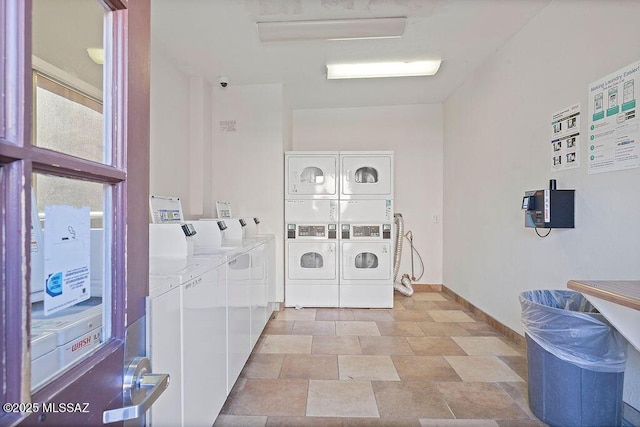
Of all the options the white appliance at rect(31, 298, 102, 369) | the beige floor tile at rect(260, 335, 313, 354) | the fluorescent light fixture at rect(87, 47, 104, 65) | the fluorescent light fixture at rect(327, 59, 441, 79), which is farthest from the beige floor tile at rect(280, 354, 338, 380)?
the fluorescent light fixture at rect(327, 59, 441, 79)

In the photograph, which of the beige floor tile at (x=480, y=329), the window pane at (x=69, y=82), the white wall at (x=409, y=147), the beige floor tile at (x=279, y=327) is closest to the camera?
the window pane at (x=69, y=82)

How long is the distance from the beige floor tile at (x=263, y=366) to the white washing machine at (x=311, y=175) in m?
1.82

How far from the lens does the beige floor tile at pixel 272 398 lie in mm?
1771

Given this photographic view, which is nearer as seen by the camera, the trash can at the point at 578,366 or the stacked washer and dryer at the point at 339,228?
the trash can at the point at 578,366

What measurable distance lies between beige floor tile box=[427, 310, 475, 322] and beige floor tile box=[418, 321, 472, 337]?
4.7 inches

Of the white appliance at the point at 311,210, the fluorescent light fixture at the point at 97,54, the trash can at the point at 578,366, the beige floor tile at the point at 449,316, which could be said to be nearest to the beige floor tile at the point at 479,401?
the trash can at the point at 578,366

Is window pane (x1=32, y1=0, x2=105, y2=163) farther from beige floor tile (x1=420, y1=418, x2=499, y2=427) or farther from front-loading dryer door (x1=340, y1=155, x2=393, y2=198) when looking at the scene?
front-loading dryer door (x1=340, y1=155, x2=393, y2=198)

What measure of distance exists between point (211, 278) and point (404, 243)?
11.1 feet

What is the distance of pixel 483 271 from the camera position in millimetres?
3141

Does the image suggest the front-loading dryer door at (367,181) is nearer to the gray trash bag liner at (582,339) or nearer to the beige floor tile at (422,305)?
the beige floor tile at (422,305)

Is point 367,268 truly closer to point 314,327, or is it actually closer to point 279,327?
point 314,327

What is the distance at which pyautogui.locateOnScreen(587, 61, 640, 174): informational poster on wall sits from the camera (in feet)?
5.16

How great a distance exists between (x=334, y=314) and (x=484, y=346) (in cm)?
151

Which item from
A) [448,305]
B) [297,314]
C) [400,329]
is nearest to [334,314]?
[297,314]
